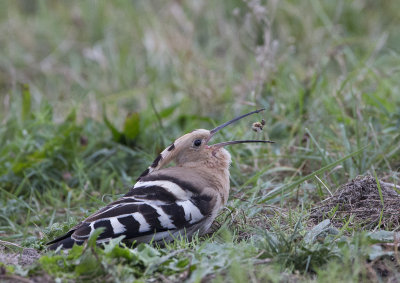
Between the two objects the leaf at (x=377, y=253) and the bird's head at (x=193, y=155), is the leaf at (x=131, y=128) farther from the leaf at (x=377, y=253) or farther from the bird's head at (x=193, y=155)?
the leaf at (x=377, y=253)

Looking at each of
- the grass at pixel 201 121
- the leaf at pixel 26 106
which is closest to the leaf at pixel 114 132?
the grass at pixel 201 121

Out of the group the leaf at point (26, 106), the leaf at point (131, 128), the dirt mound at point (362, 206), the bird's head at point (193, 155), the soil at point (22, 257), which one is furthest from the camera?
the leaf at point (26, 106)

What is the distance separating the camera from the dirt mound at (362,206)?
3.09 m

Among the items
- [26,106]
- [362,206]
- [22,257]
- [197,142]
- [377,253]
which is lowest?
[362,206]

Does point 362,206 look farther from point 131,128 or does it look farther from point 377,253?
point 131,128

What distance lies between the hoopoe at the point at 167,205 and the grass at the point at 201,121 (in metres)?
0.12

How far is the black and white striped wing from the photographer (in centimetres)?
282

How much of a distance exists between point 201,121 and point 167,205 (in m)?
2.04

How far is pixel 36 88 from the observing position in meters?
6.52

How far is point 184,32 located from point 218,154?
→ 126 inches

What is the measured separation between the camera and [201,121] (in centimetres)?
498

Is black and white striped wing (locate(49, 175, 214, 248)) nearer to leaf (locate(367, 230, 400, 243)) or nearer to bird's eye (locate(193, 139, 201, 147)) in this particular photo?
bird's eye (locate(193, 139, 201, 147))

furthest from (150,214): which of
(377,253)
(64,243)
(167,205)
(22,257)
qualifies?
(377,253)

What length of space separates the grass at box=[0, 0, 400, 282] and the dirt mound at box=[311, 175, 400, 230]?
66 mm
